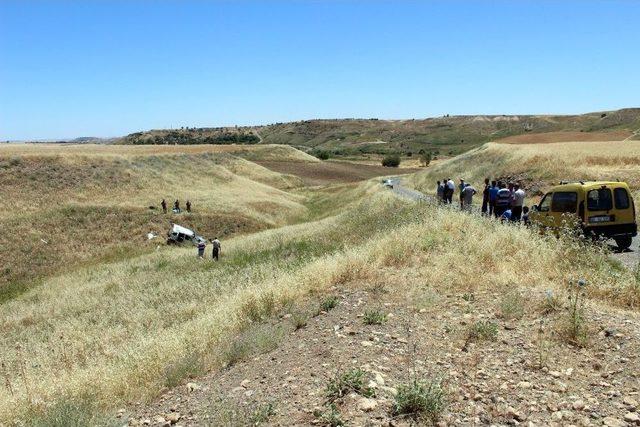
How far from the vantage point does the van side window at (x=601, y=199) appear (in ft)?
43.2

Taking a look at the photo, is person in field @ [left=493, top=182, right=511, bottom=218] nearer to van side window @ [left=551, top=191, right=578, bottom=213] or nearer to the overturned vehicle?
van side window @ [left=551, top=191, right=578, bottom=213]

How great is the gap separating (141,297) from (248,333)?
37.8ft

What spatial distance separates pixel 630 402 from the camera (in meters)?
4.48

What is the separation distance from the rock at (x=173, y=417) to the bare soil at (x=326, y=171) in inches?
2692

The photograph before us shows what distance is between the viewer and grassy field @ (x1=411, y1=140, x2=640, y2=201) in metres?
30.8

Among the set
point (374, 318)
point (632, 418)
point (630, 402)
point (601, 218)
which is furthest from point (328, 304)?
point (601, 218)

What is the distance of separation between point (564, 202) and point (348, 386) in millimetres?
10937

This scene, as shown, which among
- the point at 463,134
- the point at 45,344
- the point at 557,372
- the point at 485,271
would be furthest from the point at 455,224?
the point at 463,134

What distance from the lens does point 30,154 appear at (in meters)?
45.1

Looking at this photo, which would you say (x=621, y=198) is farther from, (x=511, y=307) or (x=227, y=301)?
(x=227, y=301)

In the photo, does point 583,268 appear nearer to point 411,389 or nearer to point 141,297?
point 411,389

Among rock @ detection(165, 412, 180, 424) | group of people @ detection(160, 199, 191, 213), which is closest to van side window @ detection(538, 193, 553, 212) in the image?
rock @ detection(165, 412, 180, 424)

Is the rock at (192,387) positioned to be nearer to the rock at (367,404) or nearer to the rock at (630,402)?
the rock at (367,404)

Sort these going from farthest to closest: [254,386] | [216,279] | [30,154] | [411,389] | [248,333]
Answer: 1. [30,154]
2. [216,279]
3. [248,333]
4. [254,386]
5. [411,389]
